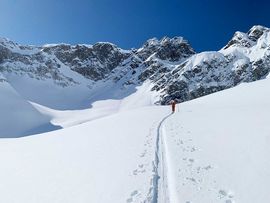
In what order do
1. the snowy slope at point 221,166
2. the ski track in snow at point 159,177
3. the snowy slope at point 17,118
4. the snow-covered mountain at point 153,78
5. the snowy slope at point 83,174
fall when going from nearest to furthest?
the snowy slope at point 221,166
the ski track in snow at point 159,177
the snowy slope at point 83,174
the snowy slope at point 17,118
the snow-covered mountain at point 153,78

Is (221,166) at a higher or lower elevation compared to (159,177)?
higher

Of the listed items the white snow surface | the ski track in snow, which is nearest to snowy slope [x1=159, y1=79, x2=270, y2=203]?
the white snow surface

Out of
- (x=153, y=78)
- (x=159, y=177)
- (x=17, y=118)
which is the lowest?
(x=159, y=177)

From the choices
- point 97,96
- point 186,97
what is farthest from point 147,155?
point 97,96

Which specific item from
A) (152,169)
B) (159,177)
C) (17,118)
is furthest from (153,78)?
(159,177)

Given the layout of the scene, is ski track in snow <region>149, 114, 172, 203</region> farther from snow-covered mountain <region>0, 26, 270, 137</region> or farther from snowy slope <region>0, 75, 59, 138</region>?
snow-covered mountain <region>0, 26, 270, 137</region>

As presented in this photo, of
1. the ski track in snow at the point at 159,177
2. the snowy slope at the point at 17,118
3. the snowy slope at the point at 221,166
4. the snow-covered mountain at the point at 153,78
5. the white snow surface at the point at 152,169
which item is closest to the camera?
the snowy slope at the point at 221,166

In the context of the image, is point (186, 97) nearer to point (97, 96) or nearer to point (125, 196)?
point (97, 96)

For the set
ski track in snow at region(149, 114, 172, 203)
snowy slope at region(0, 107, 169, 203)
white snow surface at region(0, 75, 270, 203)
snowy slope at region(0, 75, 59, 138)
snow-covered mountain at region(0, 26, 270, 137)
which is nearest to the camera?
ski track in snow at region(149, 114, 172, 203)

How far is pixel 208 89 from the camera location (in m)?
170

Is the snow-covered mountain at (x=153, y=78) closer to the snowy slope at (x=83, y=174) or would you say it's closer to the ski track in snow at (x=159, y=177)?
the snowy slope at (x=83, y=174)

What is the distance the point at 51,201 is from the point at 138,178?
268cm

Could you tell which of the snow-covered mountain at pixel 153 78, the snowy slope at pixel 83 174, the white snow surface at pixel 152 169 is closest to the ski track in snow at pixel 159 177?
the white snow surface at pixel 152 169

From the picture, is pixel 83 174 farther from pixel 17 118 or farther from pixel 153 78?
pixel 153 78
